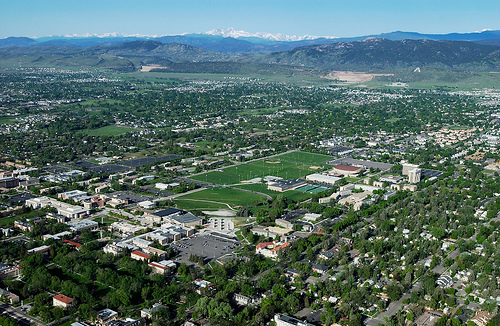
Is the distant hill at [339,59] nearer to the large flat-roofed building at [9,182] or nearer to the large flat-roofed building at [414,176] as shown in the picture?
the large flat-roofed building at [414,176]

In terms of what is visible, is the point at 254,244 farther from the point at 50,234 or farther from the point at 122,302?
the point at 50,234

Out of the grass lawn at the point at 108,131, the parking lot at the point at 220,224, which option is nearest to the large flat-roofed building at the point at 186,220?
the parking lot at the point at 220,224

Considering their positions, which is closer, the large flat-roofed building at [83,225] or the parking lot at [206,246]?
the parking lot at [206,246]

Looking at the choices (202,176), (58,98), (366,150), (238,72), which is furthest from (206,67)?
(202,176)

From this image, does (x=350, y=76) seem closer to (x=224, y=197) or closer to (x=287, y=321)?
(x=224, y=197)

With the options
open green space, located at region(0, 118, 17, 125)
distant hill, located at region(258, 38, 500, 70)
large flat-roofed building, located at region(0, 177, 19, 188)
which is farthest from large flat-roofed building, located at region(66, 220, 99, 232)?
distant hill, located at region(258, 38, 500, 70)

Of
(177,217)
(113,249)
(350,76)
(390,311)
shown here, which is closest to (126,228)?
(177,217)
